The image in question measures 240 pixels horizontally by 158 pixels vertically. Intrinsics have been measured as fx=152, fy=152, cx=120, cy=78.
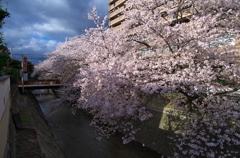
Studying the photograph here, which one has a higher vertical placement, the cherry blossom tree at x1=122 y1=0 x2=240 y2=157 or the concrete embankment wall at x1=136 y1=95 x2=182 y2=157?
the cherry blossom tree at x1=122 y1=0 x2=240 y2=157

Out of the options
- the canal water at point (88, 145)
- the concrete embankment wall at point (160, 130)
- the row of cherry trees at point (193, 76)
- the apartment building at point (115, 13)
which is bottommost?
the canal water at point (88, 145)

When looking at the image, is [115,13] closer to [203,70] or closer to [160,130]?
[160,130]

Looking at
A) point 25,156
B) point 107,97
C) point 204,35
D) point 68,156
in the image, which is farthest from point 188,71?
point 68,156

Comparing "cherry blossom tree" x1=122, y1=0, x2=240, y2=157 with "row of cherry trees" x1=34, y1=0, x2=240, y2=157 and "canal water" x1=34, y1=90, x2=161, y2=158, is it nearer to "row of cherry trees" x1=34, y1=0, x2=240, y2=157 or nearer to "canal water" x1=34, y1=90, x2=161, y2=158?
"row of cherry trees" x1=34, y1=0, x2=240, y2=157

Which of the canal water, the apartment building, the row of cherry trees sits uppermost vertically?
the apartment building

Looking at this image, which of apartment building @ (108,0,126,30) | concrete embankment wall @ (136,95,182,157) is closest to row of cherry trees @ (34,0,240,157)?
concrete embankment wall @ (136,95,182,157)

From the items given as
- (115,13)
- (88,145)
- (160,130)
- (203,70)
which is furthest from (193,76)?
(115,13)

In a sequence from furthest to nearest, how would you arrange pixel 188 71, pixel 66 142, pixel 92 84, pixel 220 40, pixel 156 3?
pixel 66 142, pixel 156 3, pixel 92 84, pixel 220 40, pixel 188 71

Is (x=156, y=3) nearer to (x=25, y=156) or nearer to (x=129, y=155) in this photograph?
(x=129, y=155)

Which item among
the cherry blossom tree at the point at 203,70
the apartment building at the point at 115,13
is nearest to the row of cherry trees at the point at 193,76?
the cherry blossom tree at the point at 203,70

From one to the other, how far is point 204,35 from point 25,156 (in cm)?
810

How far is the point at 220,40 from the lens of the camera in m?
6.96

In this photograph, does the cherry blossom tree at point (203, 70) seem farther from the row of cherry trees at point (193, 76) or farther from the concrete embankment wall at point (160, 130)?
the concrete embankment wall at point (160, 130)

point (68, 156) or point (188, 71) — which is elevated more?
point (188, 71)
